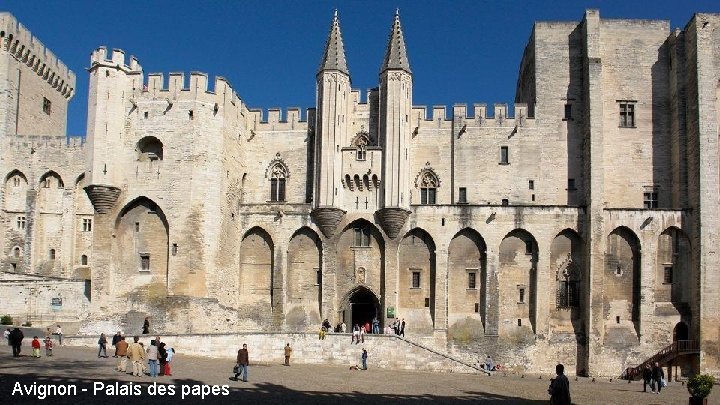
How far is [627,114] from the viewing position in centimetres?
4641

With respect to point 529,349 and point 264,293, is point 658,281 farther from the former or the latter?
point 264,293

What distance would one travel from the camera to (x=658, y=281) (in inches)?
1709

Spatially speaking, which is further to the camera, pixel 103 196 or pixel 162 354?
pixel 103 196

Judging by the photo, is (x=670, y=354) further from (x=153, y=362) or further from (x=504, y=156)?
(x=153, y=362)

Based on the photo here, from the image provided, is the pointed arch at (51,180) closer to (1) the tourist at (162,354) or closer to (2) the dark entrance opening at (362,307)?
(2) the dark entrance opening at (362,307)

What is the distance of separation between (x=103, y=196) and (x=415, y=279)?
1597cm

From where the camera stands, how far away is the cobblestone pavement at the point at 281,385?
22.6 meters

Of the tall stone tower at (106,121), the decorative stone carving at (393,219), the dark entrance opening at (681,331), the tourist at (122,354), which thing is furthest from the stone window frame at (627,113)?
the tourist at (122,354)

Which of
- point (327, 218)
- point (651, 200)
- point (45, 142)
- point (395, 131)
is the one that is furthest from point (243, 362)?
point (45, 142)

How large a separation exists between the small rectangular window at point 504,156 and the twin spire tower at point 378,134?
5.31 metres

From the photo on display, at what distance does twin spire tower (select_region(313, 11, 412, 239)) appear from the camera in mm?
43812

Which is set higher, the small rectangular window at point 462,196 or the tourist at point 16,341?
the small rectangular window at point 462,196

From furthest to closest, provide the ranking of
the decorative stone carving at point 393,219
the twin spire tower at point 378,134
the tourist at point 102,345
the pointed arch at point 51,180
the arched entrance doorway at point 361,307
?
1. the pointed arch at point 51,180
2. the arched entrance doorway at point 361,307
3. the twin spire tower at point 378,134
4. the decorative stone carving at point 393,219
5. the tourist at point 102,345

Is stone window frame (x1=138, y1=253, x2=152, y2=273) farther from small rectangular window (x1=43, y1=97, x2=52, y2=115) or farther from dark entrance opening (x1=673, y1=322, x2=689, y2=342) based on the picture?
dark entrance opening (x1=673, y1=322, x2=689, y2=342)
